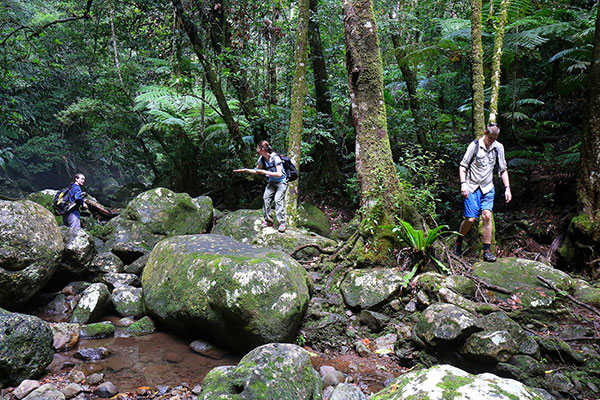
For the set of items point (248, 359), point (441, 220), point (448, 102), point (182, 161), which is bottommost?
point (441, 220)

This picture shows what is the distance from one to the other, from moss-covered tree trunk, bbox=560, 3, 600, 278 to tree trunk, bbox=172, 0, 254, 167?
7.79 m

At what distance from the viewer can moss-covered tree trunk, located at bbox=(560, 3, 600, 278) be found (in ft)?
19.0

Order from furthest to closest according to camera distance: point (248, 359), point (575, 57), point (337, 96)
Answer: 1. point (337, 96)
2. point (575, 57)
3. point (248, 359)

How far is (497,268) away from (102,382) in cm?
520

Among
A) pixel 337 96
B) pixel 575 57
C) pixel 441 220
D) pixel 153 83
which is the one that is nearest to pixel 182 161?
pixel 153 83

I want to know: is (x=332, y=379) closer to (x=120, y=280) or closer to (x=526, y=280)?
(x=526, y=280)

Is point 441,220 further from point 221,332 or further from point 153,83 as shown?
point 153,83

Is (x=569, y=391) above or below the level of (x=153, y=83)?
below

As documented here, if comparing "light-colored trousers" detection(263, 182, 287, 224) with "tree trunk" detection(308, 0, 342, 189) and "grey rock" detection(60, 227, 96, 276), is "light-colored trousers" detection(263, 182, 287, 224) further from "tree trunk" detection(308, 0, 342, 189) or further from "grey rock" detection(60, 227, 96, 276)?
"tree trunk" detection(308, 0, 342, 189)

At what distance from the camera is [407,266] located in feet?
17.4

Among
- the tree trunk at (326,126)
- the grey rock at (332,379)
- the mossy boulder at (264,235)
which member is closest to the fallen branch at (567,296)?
the grey rock at (332,379)

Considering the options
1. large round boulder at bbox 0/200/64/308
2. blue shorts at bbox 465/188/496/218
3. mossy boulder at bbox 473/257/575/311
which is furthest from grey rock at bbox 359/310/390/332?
large round boulder at bbox 0/200/64/308

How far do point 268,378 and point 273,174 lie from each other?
4.21 m

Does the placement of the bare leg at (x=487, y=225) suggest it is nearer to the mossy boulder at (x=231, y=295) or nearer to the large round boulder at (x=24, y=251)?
the mossy boulder at (x=231, y=295)
